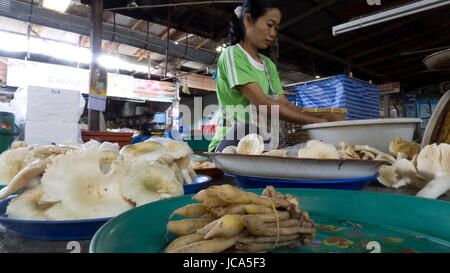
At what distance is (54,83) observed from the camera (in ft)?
22.2

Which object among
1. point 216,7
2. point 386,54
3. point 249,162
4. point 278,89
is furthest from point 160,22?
point 386,54

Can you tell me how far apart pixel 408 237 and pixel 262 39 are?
7.61 feet

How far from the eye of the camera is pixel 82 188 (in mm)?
696

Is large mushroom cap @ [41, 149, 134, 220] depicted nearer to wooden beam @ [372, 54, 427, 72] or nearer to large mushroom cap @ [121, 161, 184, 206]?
large mushroom cap @ [121, 161, 184, 206]

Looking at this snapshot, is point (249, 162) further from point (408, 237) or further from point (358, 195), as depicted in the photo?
point (408, 237)

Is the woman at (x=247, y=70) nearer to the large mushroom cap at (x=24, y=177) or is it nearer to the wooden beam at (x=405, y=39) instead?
the large mushroom cap at (x=24, y=177)

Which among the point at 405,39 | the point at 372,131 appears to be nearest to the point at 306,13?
the point at 405,39

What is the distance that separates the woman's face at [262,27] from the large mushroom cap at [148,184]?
2.10 metres

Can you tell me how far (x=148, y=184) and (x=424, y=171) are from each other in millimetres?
1259

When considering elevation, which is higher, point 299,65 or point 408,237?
point 299,65

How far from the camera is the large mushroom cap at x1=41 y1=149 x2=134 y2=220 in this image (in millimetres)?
653

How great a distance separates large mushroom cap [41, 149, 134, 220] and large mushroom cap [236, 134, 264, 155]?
796 millimetres

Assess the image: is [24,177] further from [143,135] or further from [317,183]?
[143,135]

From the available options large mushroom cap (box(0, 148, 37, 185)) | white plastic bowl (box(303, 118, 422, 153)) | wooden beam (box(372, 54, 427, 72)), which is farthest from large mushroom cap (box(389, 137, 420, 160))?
wooden beam (box(372, 54, 427, 72))
